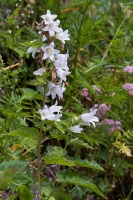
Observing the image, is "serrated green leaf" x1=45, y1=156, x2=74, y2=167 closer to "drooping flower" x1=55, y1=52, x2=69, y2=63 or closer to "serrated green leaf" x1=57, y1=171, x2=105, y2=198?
"serrated green leaf" x1=57, y1=171, x2=105, y2=198

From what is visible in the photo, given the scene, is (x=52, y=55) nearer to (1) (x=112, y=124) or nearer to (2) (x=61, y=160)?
(2) (x=61, y=160)

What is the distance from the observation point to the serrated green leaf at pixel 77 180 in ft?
7.21

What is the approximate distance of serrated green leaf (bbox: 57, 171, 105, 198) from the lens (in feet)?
7.21

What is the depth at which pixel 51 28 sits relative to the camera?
2100 mm

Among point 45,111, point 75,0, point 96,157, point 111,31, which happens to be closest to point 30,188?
point 45,111

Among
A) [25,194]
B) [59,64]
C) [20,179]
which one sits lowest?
[25,194]

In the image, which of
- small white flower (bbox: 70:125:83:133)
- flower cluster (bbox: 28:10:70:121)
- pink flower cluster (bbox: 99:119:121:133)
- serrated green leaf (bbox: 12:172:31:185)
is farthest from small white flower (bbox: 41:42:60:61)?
pink flower cluster (bbox: 99:119:121:133)

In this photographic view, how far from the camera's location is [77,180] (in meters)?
2.24

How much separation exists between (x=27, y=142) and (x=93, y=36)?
49.4 inches

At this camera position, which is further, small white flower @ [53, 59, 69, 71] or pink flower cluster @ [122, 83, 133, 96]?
pink flower cluster @ [122, 83, 133, 96]

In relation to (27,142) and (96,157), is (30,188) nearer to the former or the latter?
(27,142)

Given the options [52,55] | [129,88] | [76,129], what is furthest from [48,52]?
[129,88]

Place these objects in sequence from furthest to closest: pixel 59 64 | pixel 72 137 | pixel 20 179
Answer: pixel 72 137, pixel 59 64, pixel 20 179

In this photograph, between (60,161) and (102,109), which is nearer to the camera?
(60,161)
